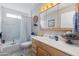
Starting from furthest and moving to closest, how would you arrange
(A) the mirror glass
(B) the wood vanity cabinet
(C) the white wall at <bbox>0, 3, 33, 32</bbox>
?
1. (C) the white wall at <bbox>0, 3, 33, 32</bbox>
2. (A) the mirror glass
3. (B) the wood vanity cabinet

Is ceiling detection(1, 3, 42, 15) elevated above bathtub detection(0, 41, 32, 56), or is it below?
above

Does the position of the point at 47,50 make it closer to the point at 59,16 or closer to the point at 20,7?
the point at 59,16

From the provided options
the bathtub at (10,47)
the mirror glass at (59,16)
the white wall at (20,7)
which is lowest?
the bathtub at (10,47)

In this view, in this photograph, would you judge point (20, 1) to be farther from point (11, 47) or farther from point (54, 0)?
point (11, 47)

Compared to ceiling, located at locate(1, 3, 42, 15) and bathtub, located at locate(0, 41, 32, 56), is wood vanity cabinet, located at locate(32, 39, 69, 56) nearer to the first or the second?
bathtub, located at locate(0, 41, 32, 56)

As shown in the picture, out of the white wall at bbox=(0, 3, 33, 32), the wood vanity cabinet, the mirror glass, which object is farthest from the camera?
the white wall at bbox=(0, 3, 33, 32)

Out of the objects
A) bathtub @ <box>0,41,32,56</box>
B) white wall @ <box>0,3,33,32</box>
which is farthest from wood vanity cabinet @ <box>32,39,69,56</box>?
white wall @ <box>0,3,33,32</box>

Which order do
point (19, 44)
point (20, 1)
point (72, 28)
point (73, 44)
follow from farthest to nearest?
point (19, 44)
point (20, 1)
point (72, 28)
point (73, 44)

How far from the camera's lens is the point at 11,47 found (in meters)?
1.91

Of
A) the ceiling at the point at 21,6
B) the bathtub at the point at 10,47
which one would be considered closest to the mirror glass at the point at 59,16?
the ceiling at the point at 21,6

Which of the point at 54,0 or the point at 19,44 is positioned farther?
the point at 19,44

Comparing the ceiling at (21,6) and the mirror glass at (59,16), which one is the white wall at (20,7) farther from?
the mirror glass at (59,16)

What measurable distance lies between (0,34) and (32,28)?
2.50ft

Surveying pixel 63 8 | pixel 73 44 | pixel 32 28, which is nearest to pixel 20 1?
pixel 32 28
